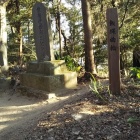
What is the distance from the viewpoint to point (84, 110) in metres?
3.58

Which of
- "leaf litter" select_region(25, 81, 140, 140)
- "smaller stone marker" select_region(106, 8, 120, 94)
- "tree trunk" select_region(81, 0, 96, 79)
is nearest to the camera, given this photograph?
"leaf litter" select_region(25, 81, 140, 140)

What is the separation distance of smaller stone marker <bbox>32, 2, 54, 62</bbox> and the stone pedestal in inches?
12.1

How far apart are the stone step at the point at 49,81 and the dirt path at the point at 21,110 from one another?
0.32 metres

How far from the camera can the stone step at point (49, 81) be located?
5844mm

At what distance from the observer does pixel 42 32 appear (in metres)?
6.34

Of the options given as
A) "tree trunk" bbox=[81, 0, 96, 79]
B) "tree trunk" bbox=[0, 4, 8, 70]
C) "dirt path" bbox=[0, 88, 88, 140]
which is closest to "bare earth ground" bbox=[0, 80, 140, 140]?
"dirt path" bbox=[0, 88, 88, 140]

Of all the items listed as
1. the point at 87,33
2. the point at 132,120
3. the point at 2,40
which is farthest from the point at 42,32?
the point at 132,120

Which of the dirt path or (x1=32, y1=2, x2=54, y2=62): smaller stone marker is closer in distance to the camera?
the dirt path

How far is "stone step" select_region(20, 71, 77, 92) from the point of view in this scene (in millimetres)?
5844

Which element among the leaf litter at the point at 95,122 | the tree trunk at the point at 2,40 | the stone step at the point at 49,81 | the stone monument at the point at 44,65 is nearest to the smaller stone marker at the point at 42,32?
the stone monument at the point at 44,65

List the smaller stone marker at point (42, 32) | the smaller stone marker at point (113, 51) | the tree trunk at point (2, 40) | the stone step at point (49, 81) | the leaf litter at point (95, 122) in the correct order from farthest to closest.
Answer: the tree trunk at point (2, 40) → the smaller stone marker at point (42, 32) → the stone step at point (49, 81) → the smaller stone marker at point (113, 51) → the leaf litter at point (95, 122)

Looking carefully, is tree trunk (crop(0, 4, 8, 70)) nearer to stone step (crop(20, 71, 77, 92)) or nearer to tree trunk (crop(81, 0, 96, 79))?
stone step (crop(20, 71, 77, 92))

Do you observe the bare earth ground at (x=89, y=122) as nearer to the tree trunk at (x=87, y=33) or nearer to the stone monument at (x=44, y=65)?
the stone monument at (x=44, y=65)

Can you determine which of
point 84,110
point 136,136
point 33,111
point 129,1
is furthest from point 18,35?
point 136,136
